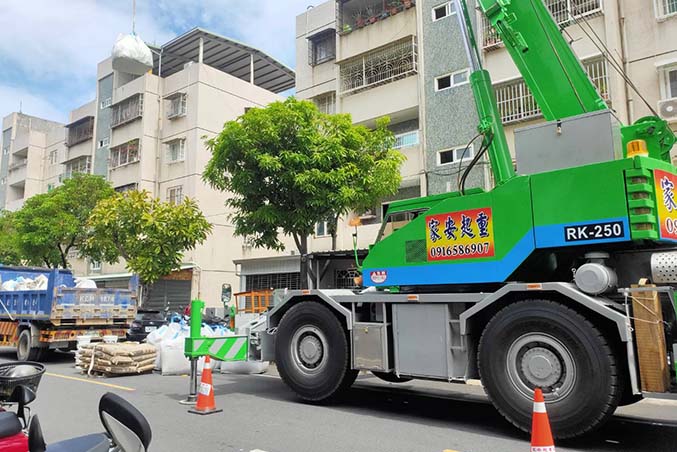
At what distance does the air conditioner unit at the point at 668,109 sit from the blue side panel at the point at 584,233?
10.2 meters

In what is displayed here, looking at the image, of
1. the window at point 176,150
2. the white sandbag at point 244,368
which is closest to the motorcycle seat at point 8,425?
the white sandbag at point 244,368

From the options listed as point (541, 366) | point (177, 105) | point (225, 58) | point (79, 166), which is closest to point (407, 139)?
point (541, 366)

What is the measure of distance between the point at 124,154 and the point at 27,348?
2290cm

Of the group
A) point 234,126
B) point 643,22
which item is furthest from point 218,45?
point 643,22

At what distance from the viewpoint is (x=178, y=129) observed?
3198 cm

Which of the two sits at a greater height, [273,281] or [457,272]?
[273,281]

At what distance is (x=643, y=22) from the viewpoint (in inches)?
601

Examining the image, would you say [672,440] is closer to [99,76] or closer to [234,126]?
[234,126]

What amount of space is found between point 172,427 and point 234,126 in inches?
340

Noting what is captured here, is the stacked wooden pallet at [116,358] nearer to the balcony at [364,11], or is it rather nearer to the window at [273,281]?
the window at [273,281]

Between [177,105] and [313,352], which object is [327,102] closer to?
[177,105]

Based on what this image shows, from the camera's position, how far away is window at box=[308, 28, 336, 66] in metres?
24.6

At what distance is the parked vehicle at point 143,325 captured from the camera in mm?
17531

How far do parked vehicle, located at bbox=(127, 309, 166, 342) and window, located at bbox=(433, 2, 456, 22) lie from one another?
563 inches
